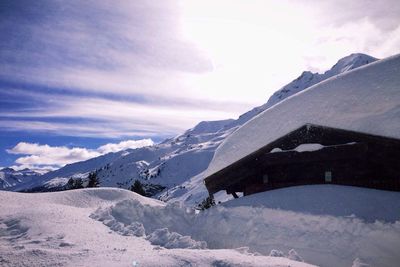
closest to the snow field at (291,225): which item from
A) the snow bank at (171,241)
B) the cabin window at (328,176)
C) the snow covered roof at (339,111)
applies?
the snow bank at (171,241)

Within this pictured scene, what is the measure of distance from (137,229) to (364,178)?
7.67 m

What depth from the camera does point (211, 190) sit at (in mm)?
15289

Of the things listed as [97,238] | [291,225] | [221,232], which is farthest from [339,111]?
[97,238]

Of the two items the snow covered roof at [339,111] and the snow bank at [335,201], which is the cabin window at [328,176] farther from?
the snow covered roof at [339,111]

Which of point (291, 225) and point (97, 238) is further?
point (291, 225)

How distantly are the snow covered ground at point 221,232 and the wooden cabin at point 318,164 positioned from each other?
0.92 metres

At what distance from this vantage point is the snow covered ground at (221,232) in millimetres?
6484

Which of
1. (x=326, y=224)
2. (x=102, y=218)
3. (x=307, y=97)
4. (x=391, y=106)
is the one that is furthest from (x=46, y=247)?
(x=307, y=97)

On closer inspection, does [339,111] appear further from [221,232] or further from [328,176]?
[221,232]

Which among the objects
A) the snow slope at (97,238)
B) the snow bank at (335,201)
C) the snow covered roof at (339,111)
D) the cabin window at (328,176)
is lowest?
the snow slope at (97,238)

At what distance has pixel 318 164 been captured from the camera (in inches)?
509

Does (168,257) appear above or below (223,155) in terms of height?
below

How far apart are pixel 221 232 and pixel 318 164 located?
478cm

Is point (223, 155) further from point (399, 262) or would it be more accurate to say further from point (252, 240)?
point (399, 262)
